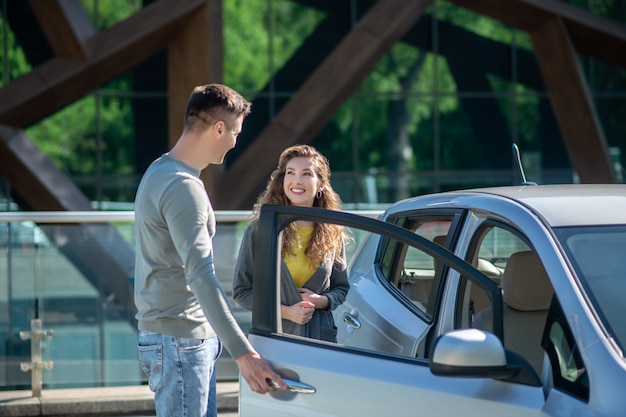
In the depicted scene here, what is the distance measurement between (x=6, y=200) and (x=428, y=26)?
32.4ft

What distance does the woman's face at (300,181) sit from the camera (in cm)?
424

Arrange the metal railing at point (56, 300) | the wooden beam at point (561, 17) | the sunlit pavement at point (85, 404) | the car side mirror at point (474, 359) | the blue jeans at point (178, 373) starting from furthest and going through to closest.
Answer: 1. the wooden beam at point (561, 17)
2. the metal railing at point (56, 300)
3. the sunlit pavement at point (85, 404)
4. the blue jeans at point (178, 373)
5. the car side mirror at point (474, 359)

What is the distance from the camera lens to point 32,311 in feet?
25.3

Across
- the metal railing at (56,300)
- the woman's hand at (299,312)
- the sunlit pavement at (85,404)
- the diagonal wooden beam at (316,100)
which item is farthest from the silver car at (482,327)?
the diagonal wooden beam at (316,100)

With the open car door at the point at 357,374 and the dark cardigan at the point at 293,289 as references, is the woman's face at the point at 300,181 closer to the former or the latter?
the dark cardigan at the point at 293,289

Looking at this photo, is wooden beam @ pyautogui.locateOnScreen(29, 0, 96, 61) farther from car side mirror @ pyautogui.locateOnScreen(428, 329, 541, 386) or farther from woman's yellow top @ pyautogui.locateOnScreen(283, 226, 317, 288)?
car side mirror @ pyautogui.locateOnScreen(428, 329, 541, 386)

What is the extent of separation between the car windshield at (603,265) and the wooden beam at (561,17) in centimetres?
1371

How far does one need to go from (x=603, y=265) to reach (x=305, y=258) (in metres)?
1.37

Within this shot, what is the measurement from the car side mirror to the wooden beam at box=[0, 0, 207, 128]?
12990 millimetres

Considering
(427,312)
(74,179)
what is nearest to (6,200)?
(74,179)

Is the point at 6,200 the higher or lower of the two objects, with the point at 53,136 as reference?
lower

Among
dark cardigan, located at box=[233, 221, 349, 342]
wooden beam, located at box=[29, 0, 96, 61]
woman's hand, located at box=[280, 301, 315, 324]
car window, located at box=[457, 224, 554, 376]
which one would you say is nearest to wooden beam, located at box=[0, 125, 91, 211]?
wooden beam, located at box=[29, 0, 96, 61]

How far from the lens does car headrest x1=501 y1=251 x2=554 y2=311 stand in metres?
3.87

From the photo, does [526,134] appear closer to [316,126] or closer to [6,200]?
[316,126]
